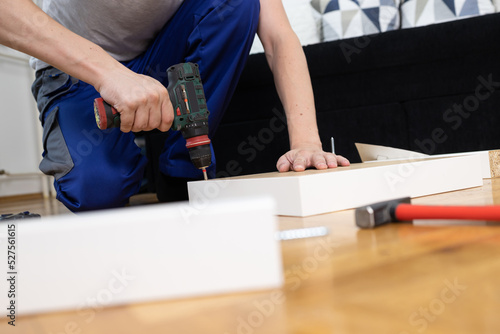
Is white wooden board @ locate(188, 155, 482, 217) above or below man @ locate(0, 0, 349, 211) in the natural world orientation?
below

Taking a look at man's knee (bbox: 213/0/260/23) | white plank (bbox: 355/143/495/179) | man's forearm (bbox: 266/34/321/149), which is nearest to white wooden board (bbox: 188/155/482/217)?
white plank (bbox: 355/143/495/179)

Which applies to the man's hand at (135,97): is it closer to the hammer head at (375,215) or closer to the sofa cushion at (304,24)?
the hammer head at (375,215)

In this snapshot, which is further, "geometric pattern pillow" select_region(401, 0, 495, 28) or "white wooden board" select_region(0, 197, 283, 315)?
"geometric pattern pillow" select_region(401, 0, 495, 28)

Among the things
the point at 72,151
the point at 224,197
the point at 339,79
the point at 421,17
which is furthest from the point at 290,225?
the point at 421,17

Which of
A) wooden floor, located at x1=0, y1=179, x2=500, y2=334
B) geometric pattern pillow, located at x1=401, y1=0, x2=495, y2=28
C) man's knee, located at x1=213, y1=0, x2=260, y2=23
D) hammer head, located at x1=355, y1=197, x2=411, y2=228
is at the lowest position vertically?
wooden floor, located at x1=0, y1=179, x2=500, y2=334

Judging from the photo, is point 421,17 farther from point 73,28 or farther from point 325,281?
point 325,281

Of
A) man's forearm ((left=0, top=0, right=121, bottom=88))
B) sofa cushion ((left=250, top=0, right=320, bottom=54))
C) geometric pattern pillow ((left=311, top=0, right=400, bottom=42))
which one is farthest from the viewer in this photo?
sofa cushion ((left=250, top=0, right=320, bottom=54))

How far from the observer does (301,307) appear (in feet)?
0.96

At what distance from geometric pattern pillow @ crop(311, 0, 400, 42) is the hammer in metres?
1.91

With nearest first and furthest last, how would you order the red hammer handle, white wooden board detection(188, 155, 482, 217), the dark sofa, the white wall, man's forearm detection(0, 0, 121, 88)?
1. the red hammer handle
2. white wooden board detection(188, 155, 482, 217)
3. man's forearm detection(0, 0, 121, 88)
4. the dark sofa
5. the white wall

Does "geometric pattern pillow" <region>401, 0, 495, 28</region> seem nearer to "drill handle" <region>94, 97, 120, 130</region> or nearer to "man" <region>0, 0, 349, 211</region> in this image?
"man" <region>0, 0, 349, 211</region>

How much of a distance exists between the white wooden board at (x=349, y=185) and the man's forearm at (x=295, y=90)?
13.3 inches

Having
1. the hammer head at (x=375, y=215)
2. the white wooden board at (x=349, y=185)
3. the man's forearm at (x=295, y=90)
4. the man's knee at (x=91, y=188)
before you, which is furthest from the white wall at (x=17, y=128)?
the hammer head at (x=375, y=215)

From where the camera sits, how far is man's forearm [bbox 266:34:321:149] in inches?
45.1
